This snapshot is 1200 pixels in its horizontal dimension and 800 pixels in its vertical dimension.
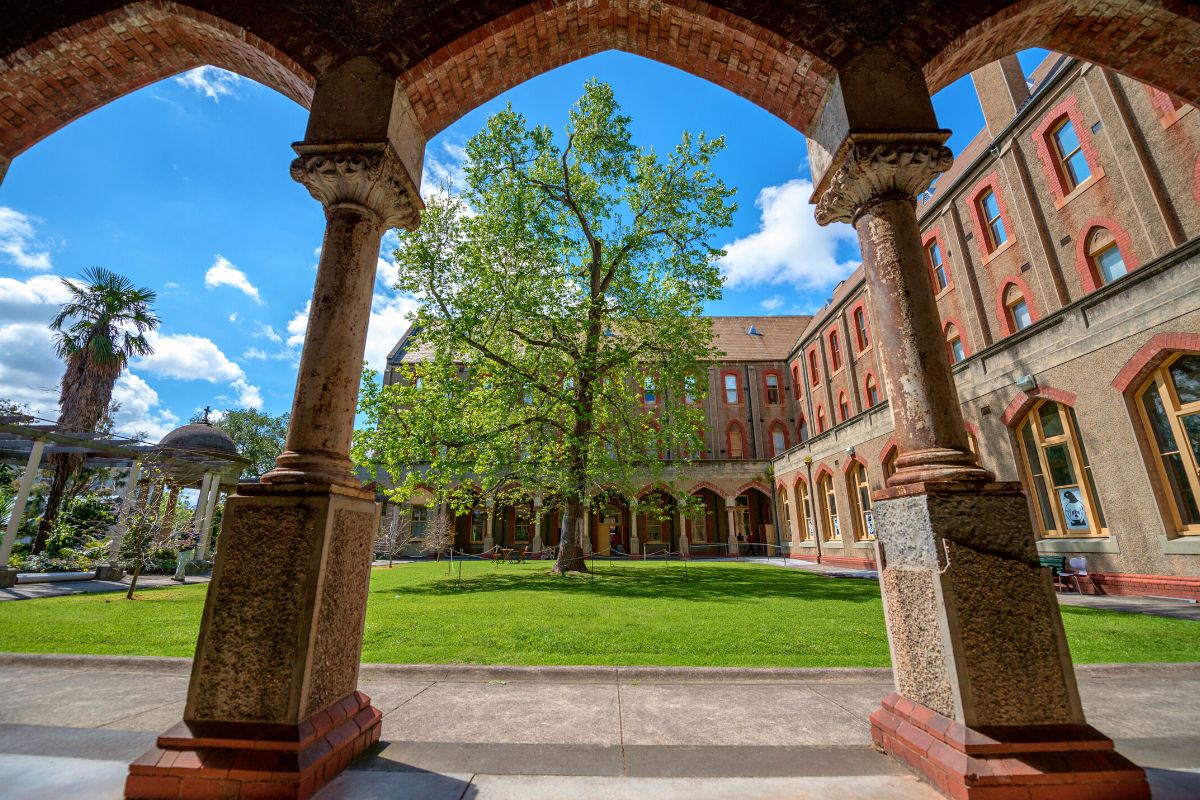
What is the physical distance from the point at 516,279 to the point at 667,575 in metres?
9.86

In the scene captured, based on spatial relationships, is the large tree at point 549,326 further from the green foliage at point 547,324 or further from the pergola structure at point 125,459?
the pergola structure at point 125,459

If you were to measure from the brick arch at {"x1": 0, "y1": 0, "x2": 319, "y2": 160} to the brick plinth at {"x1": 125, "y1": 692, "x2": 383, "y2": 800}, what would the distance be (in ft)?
14.2

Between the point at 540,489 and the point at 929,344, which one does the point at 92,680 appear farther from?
the point at 540,489

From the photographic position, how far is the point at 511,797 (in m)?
2.43

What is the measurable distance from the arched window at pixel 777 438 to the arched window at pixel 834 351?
880 centimetres

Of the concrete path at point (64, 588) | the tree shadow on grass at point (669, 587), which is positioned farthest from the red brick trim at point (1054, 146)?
the concrete path at point (64, 588)

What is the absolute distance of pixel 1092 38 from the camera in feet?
14.1

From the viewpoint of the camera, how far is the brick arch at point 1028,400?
1087 centimetres

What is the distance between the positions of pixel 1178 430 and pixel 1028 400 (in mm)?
2914

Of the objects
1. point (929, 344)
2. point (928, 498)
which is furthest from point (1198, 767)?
point (929, 344)

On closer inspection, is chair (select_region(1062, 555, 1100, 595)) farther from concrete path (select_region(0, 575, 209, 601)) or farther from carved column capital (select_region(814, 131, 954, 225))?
concrete path (select_region(0, 575, 209, 601))

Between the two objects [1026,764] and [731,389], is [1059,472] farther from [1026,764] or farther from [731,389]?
[731,389]

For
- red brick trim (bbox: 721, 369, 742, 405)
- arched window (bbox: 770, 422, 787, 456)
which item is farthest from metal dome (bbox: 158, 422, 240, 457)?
arched window (bbox: 770, 422, 787, 456)

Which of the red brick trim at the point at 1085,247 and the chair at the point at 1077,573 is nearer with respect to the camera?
the chair at the point at 1077,573
